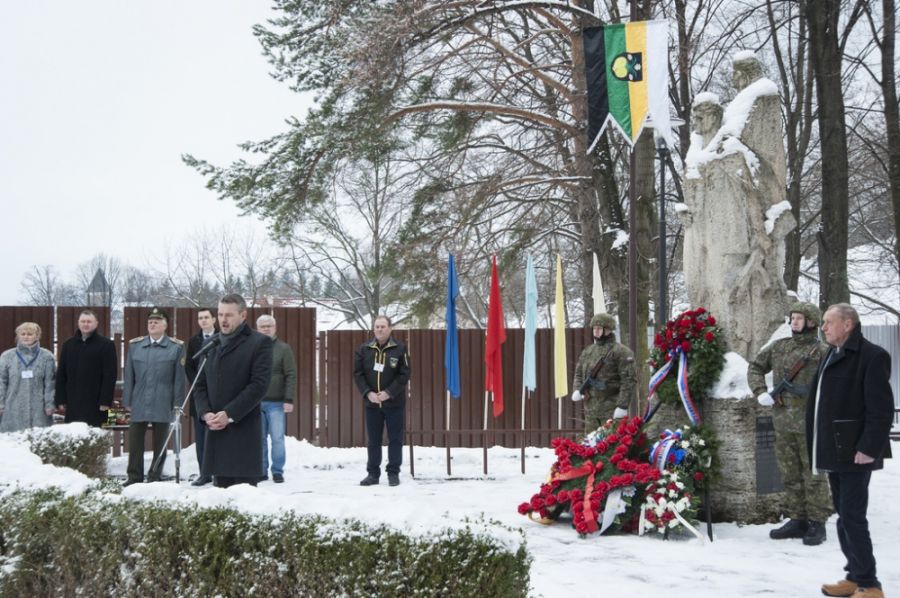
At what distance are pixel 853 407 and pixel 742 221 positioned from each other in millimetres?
2712

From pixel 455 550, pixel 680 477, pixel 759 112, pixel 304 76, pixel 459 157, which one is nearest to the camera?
pixel 455 550

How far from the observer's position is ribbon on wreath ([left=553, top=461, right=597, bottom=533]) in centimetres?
688

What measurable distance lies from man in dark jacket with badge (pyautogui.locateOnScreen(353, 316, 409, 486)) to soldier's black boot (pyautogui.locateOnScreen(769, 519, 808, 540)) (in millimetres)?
4226

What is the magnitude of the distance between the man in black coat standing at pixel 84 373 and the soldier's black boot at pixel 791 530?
6.51m

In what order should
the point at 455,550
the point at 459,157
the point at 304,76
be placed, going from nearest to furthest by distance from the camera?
the point at 455,550 < the point at 304,76 < the point at 459,157

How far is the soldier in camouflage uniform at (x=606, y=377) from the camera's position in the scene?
8734mm

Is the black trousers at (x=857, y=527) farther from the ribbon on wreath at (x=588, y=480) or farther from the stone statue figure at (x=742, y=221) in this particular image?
the stone statue figure at (x=742, y=221)

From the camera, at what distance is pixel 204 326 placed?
31.7 feet

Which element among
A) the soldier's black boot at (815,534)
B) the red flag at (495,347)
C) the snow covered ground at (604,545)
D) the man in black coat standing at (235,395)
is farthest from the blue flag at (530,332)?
the man in black coat standing at (235,395)

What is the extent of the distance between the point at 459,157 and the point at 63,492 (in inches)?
469

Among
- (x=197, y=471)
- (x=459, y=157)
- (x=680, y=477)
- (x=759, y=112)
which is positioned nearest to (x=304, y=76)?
(x=459, y=157)

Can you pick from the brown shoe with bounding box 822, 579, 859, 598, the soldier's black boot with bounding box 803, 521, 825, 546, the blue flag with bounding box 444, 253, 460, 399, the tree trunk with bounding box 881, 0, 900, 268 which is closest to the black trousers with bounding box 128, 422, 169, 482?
the blue flag with bounding box 444, 253, 460, 399

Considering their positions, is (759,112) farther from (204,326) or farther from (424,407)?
(424,407)

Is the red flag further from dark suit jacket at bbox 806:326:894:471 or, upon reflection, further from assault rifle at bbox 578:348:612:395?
dark suit jacket at bbox 806:326:894:471
